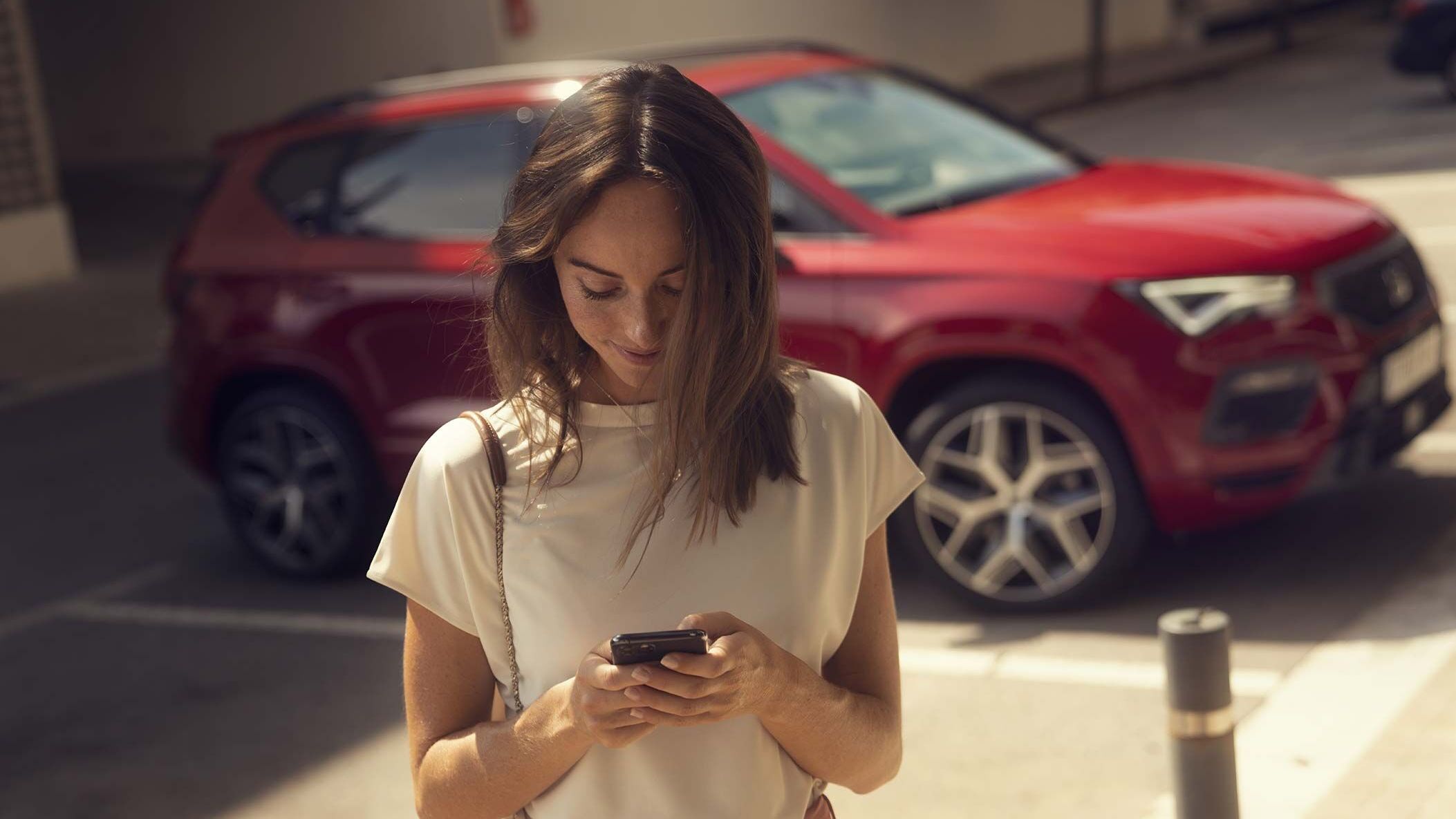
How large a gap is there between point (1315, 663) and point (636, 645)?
3.74 m

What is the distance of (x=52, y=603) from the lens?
23.3 ft

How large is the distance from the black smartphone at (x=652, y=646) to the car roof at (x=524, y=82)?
471cm

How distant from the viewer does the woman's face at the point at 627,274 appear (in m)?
1.96

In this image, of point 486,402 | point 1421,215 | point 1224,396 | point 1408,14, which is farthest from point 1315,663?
point 1408,14

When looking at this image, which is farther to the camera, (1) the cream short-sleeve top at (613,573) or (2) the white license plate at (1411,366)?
(2) the white license plate at (1411,366)

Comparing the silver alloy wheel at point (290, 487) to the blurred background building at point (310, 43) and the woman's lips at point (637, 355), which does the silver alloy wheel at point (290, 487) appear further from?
the blurred background building at point (310, 43)

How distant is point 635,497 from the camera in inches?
81.1

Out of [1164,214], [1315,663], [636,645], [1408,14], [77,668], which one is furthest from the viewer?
[1408,14]

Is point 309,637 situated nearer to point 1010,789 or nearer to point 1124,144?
point 1010,789

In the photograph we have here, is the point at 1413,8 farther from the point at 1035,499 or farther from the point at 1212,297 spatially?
the point at 1035,499

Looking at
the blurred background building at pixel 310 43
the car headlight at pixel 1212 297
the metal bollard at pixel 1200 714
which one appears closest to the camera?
the metal bollard at pixel 1200 714

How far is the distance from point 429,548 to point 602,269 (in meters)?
0.38

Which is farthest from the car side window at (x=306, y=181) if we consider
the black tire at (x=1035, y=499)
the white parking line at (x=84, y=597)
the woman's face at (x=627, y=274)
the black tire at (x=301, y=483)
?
the woman's face at (x=627, y=274)

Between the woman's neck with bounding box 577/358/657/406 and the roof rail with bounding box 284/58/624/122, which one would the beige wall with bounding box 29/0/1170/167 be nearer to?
the roof rail with bounding box 284/58/624/122
